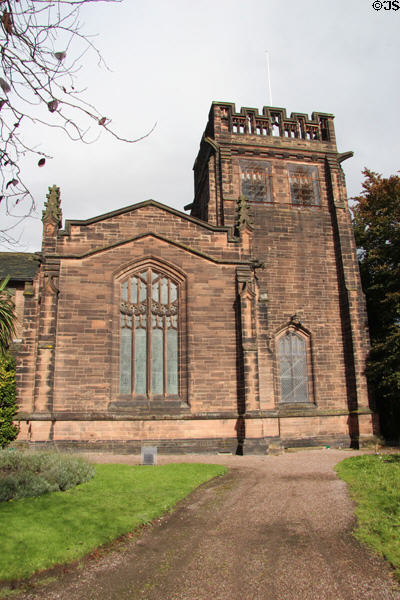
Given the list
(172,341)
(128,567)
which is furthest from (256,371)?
Result: (128,567)

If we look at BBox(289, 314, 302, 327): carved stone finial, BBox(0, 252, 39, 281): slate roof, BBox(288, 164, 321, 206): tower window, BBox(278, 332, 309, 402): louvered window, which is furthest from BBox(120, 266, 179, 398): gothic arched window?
BBox(288, 164, 321, 206): tower window

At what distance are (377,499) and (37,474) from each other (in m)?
6.78

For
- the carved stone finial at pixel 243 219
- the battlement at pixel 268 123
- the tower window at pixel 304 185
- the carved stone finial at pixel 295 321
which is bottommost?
the carved stone finial at pixel 295 321

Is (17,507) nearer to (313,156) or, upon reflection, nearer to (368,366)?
(368,366)

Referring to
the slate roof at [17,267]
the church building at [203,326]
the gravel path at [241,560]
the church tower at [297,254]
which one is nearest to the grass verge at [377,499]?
the gravel path at [241,560]

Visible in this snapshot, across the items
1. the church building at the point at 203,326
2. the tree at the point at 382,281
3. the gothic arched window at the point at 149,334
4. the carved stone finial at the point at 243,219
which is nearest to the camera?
the church building at the point at 203,326

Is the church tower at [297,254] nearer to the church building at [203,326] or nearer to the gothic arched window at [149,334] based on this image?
the church building at [203,326]

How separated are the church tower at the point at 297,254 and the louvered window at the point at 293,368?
0.04 m

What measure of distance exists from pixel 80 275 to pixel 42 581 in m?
12.4

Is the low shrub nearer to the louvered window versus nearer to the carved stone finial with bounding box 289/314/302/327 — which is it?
the louvered window

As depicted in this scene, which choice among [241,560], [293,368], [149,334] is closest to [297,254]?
[293,368]

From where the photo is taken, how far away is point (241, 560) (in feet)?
17.6

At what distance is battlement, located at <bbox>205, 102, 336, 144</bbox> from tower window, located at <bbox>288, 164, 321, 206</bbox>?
176 cm

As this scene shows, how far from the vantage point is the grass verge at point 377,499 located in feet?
19.0
